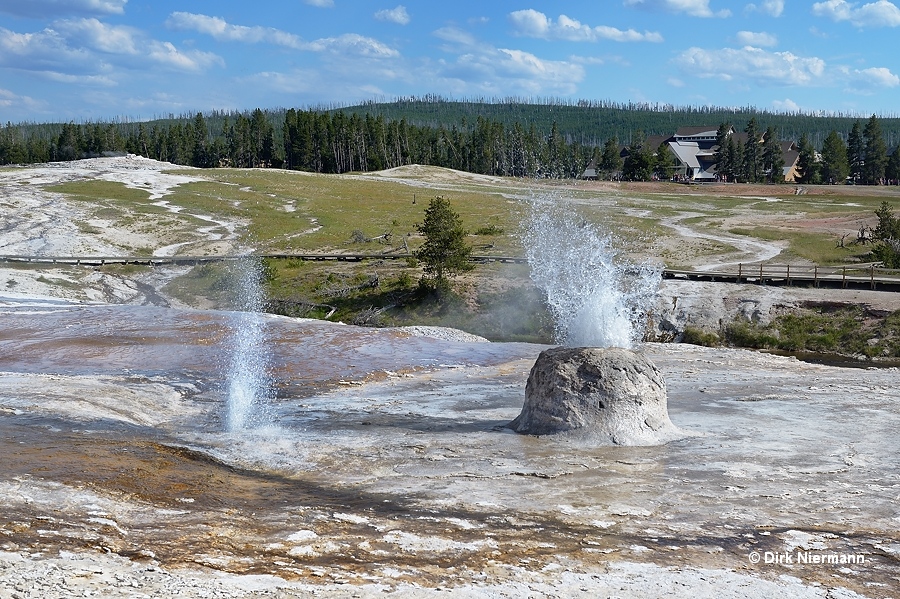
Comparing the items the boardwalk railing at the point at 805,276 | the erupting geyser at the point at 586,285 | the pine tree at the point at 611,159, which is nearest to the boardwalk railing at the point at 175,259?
the erupting geyser at the point at 586,285

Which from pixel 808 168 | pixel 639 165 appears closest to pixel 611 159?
pixel 639 165

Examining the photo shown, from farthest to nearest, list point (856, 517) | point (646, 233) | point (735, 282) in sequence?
point (646, 233) < point (735, 282) < point (856, 517)

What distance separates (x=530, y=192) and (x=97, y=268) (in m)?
55.4

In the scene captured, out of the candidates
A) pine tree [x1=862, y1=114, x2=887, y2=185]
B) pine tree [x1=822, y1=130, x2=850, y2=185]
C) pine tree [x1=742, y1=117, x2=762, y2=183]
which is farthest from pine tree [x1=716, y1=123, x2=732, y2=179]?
pine tree [x1=862, y1=114, x2=887, y2=185]

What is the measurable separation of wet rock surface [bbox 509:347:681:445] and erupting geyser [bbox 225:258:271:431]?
6.50 meters

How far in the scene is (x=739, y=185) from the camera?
369 ft

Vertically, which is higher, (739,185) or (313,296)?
(739,185)

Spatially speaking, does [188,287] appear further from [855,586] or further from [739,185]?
[739,185]

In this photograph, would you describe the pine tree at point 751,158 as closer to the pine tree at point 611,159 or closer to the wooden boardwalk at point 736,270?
the pine tree at point 611,159

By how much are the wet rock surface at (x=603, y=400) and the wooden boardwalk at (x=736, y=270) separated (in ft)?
97.3

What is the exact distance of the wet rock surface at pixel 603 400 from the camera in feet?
54.2

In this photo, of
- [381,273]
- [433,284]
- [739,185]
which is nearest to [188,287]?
[381,273]

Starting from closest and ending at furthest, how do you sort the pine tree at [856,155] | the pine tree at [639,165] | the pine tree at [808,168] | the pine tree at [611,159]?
the pine tree at [808,168] < the pine tree at [639,165] < the pine tree at [856,155] < the pine tree at [611,159]

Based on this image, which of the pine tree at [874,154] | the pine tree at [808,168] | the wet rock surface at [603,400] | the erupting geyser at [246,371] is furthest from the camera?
the pine tree at [808,168]
